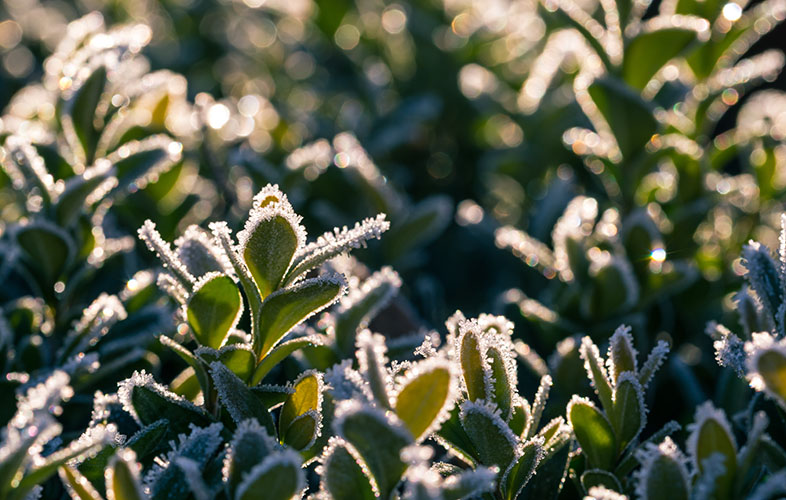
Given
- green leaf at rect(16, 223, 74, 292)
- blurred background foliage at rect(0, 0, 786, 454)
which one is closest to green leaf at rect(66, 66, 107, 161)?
blurred background foliage at rect(0, 0, 786, 454)

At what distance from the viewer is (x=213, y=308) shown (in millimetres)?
1211

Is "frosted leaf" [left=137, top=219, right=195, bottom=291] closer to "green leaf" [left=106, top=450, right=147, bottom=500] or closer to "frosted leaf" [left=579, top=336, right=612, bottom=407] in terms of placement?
"green leaf" [left=106, top=450, right=147, bottom=500]

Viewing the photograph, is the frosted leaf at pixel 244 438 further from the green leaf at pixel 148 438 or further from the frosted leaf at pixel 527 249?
the frosted leaf at pixel 527 249

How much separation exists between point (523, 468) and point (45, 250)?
1052 millimetres

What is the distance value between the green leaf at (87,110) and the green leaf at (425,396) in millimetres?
1129

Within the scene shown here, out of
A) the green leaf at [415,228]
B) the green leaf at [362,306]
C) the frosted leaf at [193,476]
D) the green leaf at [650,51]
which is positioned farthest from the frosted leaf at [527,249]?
the frosted leaf at [193,476]

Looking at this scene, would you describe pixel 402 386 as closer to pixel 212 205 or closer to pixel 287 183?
pixel 287 183

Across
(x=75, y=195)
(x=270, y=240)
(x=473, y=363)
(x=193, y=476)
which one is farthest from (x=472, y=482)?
(x=75, y=195)

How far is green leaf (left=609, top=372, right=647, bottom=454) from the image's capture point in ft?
3.94

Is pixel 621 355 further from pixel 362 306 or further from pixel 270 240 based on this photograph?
pixel 270 240

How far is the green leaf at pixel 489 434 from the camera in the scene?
1.12 meters

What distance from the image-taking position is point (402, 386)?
102 cm

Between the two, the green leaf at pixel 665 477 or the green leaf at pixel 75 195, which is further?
the green leaf at pixel 75 195

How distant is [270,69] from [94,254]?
201cm
